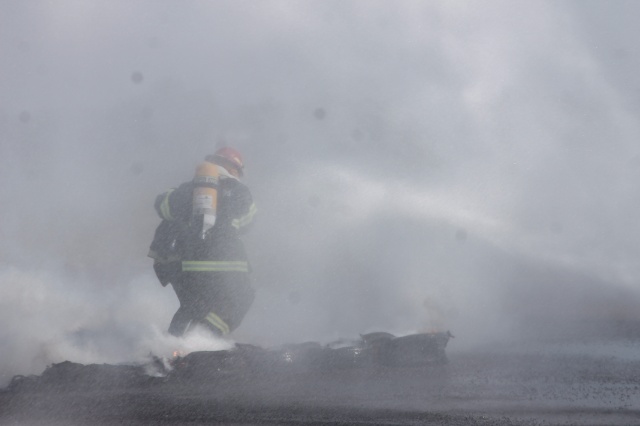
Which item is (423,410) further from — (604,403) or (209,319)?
(209,319)

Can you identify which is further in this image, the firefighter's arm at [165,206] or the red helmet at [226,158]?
the red helmet at [226,158]

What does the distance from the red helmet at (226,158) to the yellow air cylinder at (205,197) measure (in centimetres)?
105

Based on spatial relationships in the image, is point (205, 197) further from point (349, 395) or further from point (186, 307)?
point (349, 395)

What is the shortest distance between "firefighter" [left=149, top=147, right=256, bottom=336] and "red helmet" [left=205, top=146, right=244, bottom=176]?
0.72 m

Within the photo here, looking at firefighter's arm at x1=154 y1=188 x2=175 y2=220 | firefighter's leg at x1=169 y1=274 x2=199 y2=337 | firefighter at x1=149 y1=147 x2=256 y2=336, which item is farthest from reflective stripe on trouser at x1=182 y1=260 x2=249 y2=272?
firefighter's arm at x1=154 y1=188 x2=175 y2=220

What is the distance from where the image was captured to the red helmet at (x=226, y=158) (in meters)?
7.81

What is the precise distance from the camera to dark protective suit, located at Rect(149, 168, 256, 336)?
660cm

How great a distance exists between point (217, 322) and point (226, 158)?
93.8 inches

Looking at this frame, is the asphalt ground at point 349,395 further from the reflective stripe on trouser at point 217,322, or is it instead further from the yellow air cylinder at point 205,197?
the yellow air cylinder at point 205,197

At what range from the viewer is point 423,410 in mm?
3627

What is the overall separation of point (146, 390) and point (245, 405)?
1.01 metres

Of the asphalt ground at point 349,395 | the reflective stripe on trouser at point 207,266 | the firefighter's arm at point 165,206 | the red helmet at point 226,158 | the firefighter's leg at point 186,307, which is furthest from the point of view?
the red helmet at point 226,158

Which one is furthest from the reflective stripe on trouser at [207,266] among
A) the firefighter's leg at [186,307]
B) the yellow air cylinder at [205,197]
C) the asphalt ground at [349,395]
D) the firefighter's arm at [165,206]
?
the asphalt ground at [349,395]

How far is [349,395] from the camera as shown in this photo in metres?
4.21
